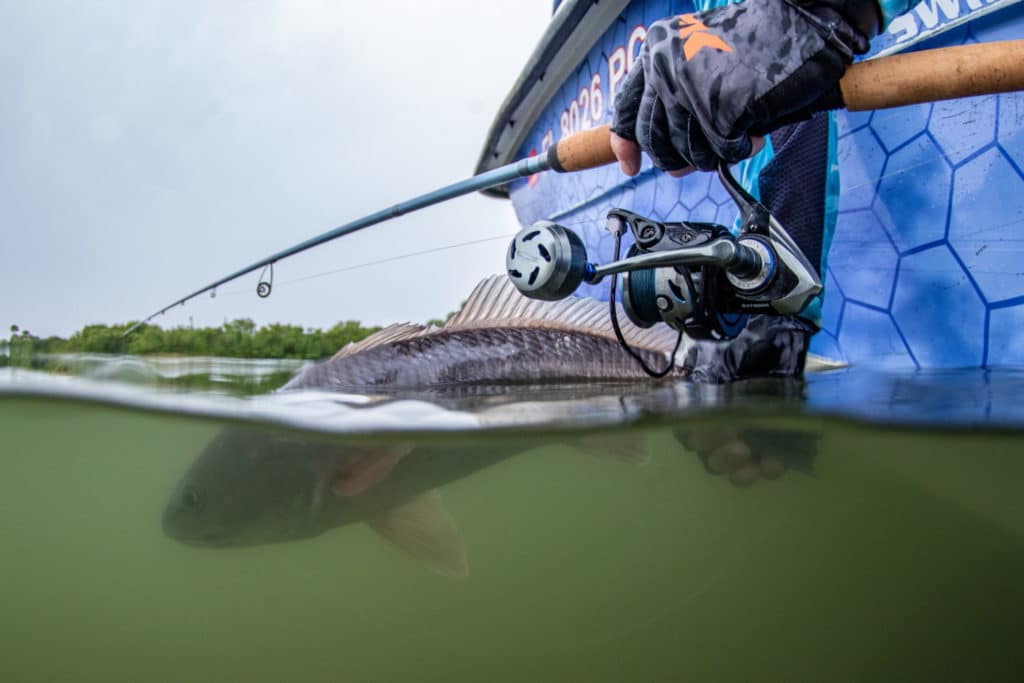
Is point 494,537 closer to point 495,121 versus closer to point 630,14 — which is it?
point 630,14

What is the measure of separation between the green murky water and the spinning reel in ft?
1.16

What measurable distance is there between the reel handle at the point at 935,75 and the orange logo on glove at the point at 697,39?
0.36m

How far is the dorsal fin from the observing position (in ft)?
7.19

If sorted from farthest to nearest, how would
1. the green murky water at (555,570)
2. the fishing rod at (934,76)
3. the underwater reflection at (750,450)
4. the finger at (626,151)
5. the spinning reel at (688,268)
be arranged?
the finger at (626,151) < the green murky water at (555,570) < the underwater reflection at (750,450) < the spinning reel at (688,268) < the fishing rod at (934,76)

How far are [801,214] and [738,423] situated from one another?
1.19m

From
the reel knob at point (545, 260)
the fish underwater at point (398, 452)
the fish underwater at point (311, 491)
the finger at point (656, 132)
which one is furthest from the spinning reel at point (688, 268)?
the fish underwater at point (311, 491)

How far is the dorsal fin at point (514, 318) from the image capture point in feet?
7.19

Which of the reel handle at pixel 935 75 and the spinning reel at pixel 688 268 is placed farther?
the spinning reel at pixel 688 268

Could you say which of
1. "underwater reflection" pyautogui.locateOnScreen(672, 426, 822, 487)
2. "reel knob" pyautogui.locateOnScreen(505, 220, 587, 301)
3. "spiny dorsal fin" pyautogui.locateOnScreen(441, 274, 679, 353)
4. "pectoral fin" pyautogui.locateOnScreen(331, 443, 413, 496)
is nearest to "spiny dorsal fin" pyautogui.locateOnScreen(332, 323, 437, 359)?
"spiny dorsal fin" pyautogui.locateOnScreen(441, 274, 679, 353)

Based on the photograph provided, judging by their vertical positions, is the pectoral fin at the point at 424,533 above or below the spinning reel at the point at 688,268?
below

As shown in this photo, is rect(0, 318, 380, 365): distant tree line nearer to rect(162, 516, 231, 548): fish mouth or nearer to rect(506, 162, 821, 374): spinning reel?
rect(162, 516, 231, 548): fish mouth

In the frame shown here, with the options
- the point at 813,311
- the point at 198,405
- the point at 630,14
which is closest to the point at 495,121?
the point at 630,14

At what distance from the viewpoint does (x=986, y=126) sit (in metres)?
1.80

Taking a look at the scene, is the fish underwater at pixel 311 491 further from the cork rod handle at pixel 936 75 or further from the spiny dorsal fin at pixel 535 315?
the cork rod handle at pixel 936 75
